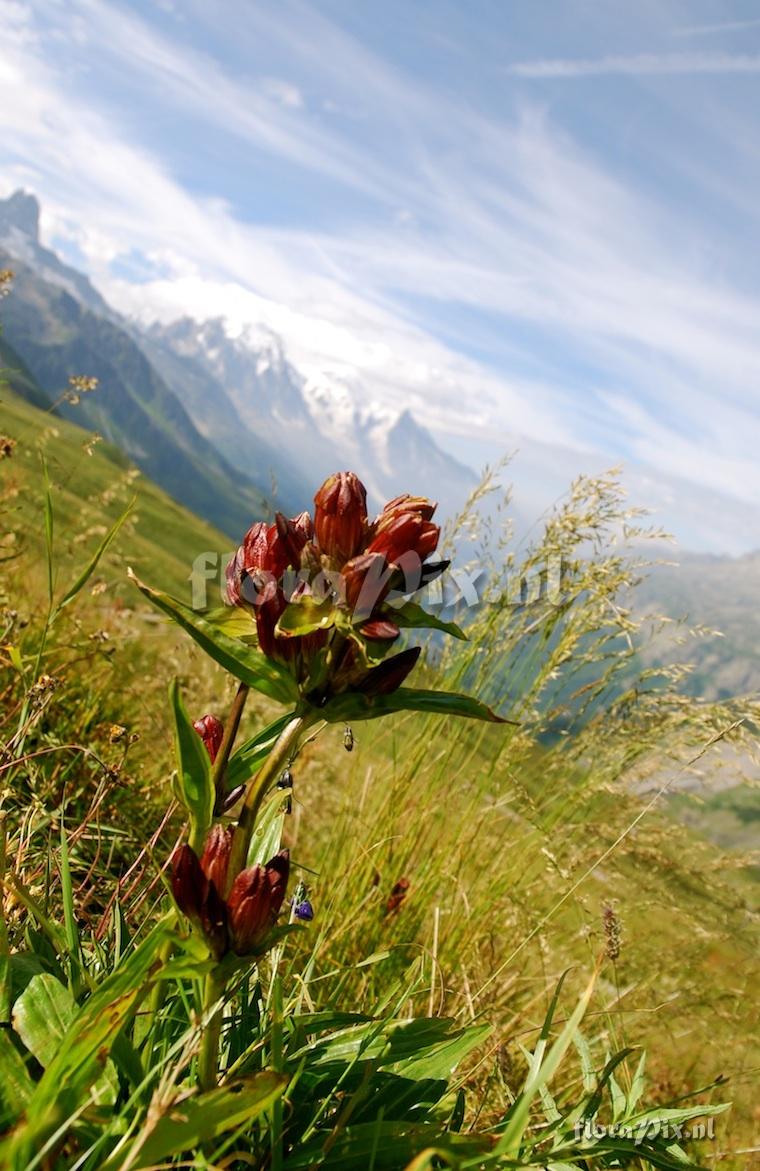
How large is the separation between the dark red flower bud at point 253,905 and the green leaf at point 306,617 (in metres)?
0.46

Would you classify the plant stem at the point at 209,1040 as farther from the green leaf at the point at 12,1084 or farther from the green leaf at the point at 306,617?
the green leaf at the point at 306,617

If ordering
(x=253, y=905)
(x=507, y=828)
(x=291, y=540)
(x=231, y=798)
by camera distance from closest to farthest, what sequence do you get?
(x=253, y=905), (x=291, y=540), (x=231, y=798), (x=507, y=828)

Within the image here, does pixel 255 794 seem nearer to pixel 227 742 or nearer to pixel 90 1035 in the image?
pixel 227 742

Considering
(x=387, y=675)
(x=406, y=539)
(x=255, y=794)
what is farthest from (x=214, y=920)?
(x=406, y=539)

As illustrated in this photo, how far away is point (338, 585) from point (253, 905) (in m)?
0.65

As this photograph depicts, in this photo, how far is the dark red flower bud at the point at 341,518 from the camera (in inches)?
67.1

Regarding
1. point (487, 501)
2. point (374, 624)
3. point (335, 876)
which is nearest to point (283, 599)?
point (374, 624)

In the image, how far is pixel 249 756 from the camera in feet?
5.89

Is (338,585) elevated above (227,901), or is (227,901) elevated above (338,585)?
(338,585)

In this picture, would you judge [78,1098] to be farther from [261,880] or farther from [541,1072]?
[541,1072]

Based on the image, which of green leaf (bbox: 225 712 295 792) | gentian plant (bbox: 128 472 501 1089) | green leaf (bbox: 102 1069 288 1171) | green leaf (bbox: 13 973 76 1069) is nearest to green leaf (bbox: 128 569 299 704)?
gentian plant (bbox: 128 472 501 1089)

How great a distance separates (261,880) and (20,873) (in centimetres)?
147

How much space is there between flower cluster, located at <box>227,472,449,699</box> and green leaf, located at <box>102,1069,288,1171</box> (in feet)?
2.42

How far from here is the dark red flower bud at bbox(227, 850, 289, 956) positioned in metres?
1.50
